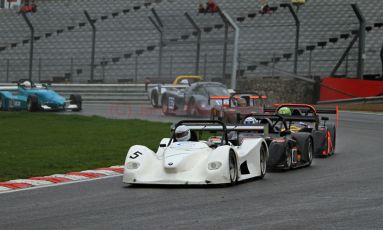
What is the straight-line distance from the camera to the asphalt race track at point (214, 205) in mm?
8211

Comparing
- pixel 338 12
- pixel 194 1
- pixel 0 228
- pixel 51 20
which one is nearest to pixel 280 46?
pixel 338 12

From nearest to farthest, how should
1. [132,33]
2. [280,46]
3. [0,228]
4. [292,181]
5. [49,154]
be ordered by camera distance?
[0,228] → [292,181] → [49,154] → [280,46] → [132,33]

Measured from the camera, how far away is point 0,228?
26.5ft

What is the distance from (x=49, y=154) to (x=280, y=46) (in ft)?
71.7

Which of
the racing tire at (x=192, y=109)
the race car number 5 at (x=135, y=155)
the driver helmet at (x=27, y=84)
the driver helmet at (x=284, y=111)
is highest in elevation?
the driver helmet at (x=27, y=84)

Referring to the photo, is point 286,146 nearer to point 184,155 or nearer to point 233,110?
point 184,155

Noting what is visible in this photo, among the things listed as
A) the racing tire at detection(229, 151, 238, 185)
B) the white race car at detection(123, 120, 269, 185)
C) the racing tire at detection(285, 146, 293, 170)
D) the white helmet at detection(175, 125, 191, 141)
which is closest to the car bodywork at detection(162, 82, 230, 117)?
the racing tire at detection(285, 146, 293, 170)

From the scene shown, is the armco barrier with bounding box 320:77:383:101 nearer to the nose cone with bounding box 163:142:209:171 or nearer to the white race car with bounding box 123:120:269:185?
the white race car with bounding box 123:120:269:185

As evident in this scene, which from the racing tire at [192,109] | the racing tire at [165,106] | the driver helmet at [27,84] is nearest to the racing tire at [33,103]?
the driver helmet at [27,84]

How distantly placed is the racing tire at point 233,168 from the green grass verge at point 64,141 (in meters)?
3.14

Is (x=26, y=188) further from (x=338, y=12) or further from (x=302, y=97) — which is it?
(x=338, y=12)

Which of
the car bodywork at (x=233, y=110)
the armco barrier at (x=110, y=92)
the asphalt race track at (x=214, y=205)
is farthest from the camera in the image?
the armco barrier at (x=110, y=92)

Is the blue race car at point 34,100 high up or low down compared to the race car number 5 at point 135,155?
up

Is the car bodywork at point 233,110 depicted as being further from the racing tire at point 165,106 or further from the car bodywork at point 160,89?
the car bodywork at point 160,89
